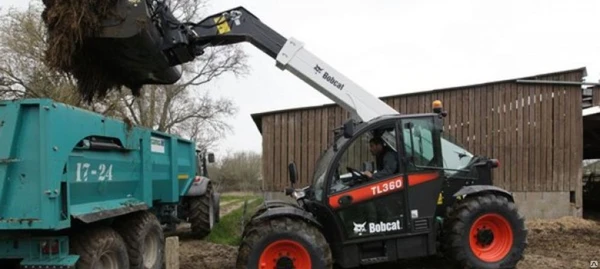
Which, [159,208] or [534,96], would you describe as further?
[534,96]

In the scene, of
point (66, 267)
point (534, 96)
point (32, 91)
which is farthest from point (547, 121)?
point (32, 91)

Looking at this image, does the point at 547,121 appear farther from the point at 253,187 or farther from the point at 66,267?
the point at 253,187

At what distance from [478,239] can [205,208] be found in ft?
20.4

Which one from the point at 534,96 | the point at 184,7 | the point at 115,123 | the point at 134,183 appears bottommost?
the point at 134,183

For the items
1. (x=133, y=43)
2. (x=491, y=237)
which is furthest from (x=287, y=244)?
(x=133, y=43)

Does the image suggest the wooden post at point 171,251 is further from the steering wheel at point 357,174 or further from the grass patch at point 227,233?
the grass patch at point 227,233

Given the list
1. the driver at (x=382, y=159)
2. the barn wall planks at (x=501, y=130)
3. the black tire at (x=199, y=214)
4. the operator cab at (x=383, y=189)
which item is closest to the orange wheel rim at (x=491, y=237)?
the operator cab at (x=383, y=189)

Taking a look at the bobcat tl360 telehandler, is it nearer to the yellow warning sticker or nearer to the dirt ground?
the yellow warning sticker

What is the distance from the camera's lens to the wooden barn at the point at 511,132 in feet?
43.8

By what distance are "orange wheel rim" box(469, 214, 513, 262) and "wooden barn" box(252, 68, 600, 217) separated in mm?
7537

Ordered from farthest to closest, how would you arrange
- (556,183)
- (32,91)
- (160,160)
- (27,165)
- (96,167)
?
(32,91) < (556,183) < (160,160) < (96,167) < (27,165)

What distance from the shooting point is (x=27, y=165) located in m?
4.23

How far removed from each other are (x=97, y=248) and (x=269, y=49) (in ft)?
10.9

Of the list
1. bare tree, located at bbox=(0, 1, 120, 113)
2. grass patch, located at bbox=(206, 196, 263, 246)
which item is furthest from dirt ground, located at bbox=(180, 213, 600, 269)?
bare tree, located at bbox=(0, 1, 120, 113)
